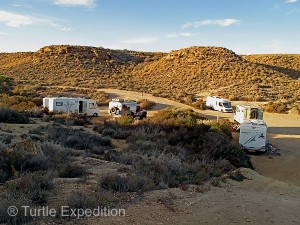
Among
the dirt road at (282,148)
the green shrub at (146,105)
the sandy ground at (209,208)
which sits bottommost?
the dirt road at (282,148)

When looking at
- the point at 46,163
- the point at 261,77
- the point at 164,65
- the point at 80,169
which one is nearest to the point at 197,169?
the point at 80,169

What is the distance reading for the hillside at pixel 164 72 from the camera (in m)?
61.1

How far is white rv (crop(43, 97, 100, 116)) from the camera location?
33.3 meters

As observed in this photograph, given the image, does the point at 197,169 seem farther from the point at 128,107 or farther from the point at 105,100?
the point at 105,100

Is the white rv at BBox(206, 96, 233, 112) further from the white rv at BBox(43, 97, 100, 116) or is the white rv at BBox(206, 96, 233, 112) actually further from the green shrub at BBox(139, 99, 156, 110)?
the white rv at BBox(43, 97, 100, 116)

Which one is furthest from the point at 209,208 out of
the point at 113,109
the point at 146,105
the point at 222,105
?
the point at 146,105

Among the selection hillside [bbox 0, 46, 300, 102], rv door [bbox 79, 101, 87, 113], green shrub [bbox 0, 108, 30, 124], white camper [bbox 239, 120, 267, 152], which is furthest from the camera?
hillside [bbox 0, 46, 300, 102]

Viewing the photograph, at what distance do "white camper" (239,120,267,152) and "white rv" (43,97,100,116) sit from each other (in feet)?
57.3

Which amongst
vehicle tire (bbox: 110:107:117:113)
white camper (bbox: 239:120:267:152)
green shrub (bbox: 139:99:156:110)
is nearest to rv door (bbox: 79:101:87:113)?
vehicle tire (bbox: 110:107:117:113)

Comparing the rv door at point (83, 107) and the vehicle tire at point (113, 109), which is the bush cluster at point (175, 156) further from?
the rv door at point (83, 107)

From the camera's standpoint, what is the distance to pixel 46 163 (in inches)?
384

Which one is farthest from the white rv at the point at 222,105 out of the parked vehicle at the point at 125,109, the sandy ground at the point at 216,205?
the sandy ground at the point at 216,205

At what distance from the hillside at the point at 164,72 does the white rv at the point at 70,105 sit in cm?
1990

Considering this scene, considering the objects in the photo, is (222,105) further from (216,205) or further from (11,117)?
(216,205)
